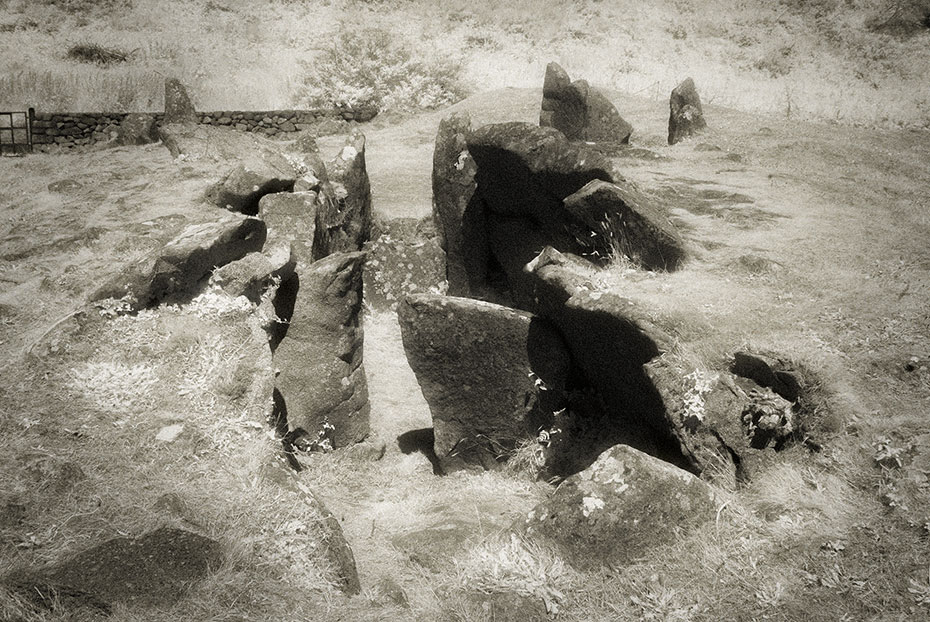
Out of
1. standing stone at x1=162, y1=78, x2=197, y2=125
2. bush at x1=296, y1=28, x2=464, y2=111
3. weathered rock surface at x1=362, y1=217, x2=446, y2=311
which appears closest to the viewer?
weathered rock surface at x1=362, y1=217, x2=446, y2=311

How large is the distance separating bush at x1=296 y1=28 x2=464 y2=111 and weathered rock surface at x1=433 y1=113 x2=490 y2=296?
9871mm

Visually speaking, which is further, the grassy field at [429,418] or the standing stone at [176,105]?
the standing stone at [176,105]

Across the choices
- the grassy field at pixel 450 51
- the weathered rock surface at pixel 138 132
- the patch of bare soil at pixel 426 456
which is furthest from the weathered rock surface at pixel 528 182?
the grassy field at pixel 450 51

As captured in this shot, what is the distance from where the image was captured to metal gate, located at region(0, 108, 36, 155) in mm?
16078

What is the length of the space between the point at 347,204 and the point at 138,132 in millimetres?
5534

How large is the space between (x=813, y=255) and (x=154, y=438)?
751cm

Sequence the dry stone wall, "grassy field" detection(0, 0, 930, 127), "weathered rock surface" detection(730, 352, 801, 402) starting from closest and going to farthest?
"weathered rock surface" detection(730, 352, 801, 402) < the dry stone wall < "grassy field" detection(0, 0, 930, 127)

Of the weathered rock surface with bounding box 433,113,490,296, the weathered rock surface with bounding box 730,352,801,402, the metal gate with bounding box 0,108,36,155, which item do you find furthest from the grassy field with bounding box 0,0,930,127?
the weathered rock surface with bounding box 730,352,801,402

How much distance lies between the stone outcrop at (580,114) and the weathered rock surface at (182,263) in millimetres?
9100

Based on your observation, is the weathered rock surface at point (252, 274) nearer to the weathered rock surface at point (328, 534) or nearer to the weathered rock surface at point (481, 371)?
the weathered rock surface at point (481, 371)

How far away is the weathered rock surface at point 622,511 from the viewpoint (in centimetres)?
537

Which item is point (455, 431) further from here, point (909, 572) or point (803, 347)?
point (909, 572)

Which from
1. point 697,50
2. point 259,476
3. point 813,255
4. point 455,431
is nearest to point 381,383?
point 455,431

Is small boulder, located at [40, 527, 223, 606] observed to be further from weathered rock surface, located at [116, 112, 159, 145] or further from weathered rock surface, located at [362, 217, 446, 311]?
weathered rock surface, located at [116, 112, 159, 145]
